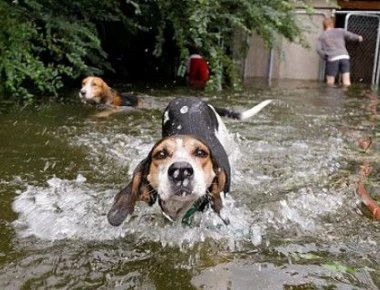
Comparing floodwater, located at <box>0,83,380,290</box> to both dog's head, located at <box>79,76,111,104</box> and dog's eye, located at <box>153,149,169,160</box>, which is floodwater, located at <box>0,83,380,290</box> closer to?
dog's eye, located at <box>153,149,169,160</box>

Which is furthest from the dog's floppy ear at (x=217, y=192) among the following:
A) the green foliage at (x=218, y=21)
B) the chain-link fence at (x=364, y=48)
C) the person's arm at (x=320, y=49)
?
the chain-link fence at (x=364, y=48)

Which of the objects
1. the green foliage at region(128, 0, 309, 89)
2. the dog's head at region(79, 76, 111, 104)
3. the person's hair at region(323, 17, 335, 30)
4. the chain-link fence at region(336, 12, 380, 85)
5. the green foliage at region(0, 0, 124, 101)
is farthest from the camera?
the chain-link fence at region(336, 12, 380, 85)

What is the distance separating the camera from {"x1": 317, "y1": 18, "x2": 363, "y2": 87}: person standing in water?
44.1 feet

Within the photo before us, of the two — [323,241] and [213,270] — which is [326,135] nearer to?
[323,241]

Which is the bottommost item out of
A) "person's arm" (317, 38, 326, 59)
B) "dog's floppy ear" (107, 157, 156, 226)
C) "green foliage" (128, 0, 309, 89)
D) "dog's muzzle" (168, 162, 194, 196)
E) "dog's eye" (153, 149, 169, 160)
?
"dog's floppy ear" (107, 157, 156, 226)

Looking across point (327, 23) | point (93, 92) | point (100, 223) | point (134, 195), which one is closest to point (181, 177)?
point (134, 195)

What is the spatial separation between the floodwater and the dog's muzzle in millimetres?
370

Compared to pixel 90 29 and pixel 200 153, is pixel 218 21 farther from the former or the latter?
pixel 200 153

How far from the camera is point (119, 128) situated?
687 cm

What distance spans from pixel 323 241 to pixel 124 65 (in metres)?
10.8

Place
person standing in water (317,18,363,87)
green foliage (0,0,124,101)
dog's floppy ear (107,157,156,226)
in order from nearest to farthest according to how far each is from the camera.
Answer: dog's floppy ear (107,157,156,226) → green foliage (0,0,124,101) → person standing in water (317,18,363,87)

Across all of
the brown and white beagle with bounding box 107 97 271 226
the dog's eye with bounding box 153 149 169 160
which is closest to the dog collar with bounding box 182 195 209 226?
the brown and white beagle with bounding box 107 97 271 226

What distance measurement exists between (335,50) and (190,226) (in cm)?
1065

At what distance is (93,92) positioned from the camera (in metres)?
8.41
